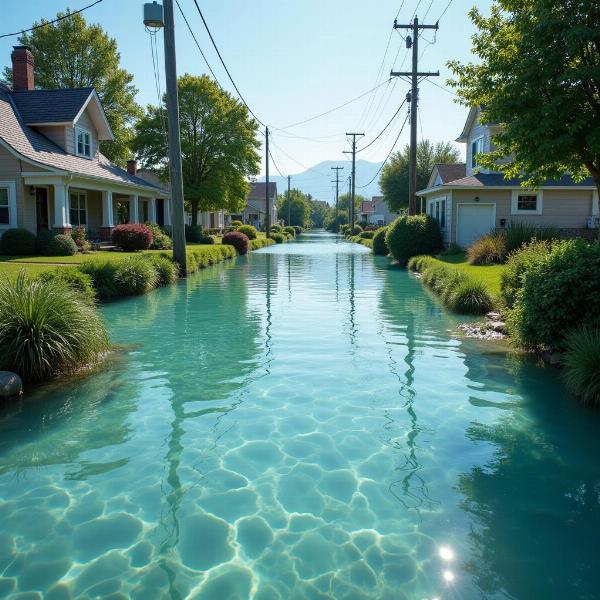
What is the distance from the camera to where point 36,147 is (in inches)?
984

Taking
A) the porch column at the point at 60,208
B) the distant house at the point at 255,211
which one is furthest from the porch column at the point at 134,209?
the distant house at the point at 255,211

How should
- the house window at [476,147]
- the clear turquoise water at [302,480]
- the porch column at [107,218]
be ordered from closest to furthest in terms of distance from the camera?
the clear turquoise water at [302,480] → the porch column at [107,218] → the house window at [476,147]

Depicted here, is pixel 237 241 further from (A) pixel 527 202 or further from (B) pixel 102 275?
(B) pixel 102 275

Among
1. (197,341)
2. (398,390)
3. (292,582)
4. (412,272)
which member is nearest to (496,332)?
(398,390)

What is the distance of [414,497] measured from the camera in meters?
5.02

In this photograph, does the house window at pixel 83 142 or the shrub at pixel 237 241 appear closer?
the house window at pixel 83 142

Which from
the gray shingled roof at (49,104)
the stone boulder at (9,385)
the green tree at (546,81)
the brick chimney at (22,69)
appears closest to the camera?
the stone boulder at (9,385)

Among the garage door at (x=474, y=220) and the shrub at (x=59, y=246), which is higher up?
the garage door at (x=474, y=220)

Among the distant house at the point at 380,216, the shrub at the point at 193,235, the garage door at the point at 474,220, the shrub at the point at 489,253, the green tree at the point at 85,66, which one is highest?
the green tree at the point at 85,66

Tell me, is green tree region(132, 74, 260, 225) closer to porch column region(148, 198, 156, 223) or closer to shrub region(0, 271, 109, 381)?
porch column region(148, 198, 156, 223)

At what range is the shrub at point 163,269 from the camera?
19.7 metres

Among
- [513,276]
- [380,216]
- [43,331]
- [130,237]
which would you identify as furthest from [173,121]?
[380,216]

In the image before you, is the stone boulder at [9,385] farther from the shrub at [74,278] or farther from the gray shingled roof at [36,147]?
the gray shingled roof at [36,147]

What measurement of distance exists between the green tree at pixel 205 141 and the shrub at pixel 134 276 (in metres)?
23.0
